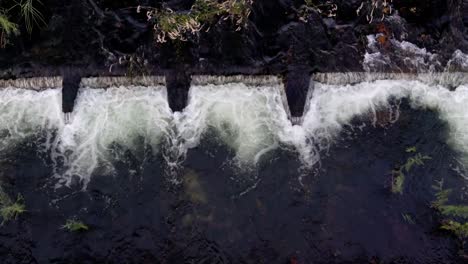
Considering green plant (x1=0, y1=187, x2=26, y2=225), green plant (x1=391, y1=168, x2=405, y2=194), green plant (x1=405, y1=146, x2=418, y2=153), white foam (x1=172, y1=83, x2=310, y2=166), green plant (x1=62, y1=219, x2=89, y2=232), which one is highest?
white foam (x1=172, y1=83, x2=310, y2=166)

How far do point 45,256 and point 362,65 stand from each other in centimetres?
687

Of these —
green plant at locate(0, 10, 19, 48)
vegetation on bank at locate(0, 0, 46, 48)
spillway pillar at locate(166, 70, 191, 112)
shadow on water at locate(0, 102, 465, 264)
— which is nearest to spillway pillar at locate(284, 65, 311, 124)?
shadow on water at locate(0, 102, 465, 264)

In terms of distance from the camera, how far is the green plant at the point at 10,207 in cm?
768

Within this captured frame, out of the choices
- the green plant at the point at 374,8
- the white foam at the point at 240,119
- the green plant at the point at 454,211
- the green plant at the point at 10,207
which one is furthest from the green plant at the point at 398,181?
the green plant at the point at 10,207

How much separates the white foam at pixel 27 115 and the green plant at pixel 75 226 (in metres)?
1.64

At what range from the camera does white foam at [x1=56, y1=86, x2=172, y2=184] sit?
8344mm

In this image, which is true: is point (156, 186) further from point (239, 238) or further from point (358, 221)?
point (358, 221)

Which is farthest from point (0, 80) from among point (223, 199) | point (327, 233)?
point (327, 233)

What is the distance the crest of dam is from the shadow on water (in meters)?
0.21

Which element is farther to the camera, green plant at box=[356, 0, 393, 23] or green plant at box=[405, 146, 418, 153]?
green plant at box=[356, 0, 393, 23]

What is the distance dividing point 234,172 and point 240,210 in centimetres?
74

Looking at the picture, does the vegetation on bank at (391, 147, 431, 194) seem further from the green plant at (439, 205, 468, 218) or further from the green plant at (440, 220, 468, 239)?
the green plant at (440, 220, 468, 239)

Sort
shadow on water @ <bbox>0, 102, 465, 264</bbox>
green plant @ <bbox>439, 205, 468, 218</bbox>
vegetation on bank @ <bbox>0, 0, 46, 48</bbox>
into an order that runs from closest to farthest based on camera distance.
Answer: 1. shadow on water @ <bbox>0, 102, 465, 264</bbox>
2. green plant @ <bbox>439, 205, 468, 218</bbox>
3. vegetation on bank @ <bbox>0, 0, 46, 48</bbox>

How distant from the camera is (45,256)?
742 centimetres
